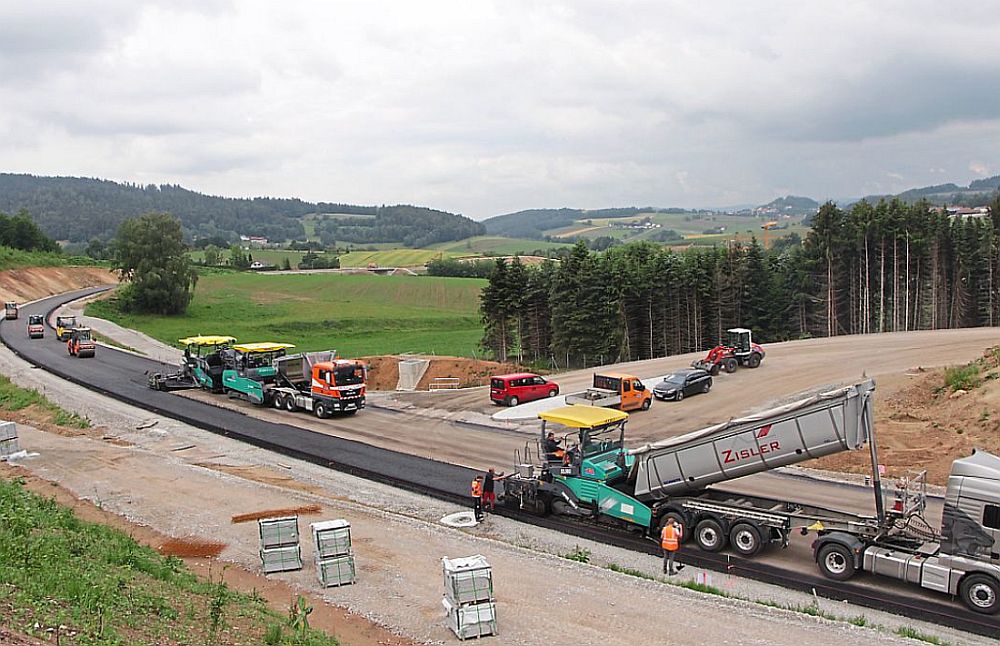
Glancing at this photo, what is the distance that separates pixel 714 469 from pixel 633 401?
18.1 meters

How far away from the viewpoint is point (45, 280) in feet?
333

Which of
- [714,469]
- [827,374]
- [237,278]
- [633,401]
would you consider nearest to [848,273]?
[827,374]

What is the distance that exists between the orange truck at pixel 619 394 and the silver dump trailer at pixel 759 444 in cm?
1640

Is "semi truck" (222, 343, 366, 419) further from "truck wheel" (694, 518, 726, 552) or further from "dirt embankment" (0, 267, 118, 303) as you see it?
"dirt embankment" (0, 267, 118, 303)

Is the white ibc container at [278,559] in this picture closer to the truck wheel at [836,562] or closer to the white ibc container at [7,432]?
the truck wheel at [836,562]

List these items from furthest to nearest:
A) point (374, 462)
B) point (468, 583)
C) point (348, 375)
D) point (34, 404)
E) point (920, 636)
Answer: point (34, 404) < point (348, 375) < point (374, 462) < point (920, 636) < point (468, 583)

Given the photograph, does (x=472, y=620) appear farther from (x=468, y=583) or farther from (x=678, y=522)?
(x=678, y=522)

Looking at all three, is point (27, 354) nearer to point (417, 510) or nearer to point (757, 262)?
point (417, 510)

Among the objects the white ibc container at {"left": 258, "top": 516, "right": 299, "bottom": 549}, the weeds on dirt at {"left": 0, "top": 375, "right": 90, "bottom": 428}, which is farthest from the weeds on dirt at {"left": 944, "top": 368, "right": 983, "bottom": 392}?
the weeds on dirt at {"left": 0, "top": 375, "right": 90, "bottom": 428}

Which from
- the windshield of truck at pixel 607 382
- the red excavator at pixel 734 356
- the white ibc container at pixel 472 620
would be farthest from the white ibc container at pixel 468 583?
the red excavator at pixel 734 356

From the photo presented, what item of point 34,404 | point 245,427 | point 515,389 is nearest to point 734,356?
point 515,389

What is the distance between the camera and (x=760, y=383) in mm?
39531

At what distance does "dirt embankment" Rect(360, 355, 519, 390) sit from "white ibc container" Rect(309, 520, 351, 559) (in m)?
29.8

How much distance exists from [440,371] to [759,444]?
31207 mm
